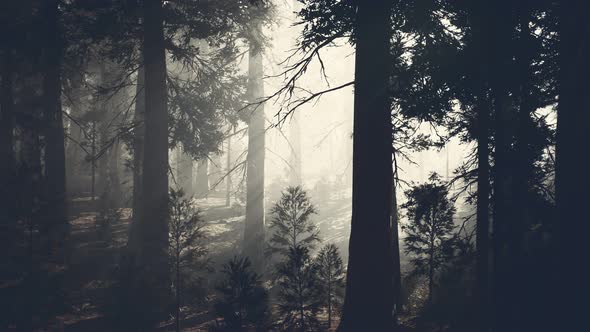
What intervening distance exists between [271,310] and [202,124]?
22.4 feet

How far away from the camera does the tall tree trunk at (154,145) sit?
10625mm

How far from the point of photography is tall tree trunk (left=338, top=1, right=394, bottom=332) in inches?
267

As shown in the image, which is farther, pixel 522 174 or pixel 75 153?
pixel 75 153

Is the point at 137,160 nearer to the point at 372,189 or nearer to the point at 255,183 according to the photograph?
the point at 255,183

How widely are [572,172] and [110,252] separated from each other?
1519 cm

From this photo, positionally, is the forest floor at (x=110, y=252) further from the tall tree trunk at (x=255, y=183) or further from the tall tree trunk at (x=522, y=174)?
the tall tree trunk at (x=522, y=174)

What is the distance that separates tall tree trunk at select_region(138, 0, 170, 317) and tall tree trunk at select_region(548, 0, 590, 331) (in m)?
8.79

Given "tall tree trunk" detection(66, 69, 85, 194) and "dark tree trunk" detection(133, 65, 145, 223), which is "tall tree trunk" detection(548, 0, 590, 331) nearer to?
"dark tree trunk" detection(133, 65, 145, 223)

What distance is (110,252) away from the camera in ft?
49.4

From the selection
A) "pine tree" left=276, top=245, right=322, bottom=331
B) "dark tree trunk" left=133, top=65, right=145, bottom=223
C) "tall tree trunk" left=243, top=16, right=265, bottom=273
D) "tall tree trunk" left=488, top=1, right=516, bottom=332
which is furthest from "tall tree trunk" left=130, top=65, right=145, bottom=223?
"tall tree trunk" left=488, top=1, right=516, bottom=332

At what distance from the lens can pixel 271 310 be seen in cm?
1202

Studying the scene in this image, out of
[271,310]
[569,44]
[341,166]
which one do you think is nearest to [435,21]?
[569,44]

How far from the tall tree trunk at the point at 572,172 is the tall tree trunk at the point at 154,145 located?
28.8 ft

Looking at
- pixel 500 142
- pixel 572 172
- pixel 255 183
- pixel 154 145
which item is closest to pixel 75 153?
pixel 255 183
